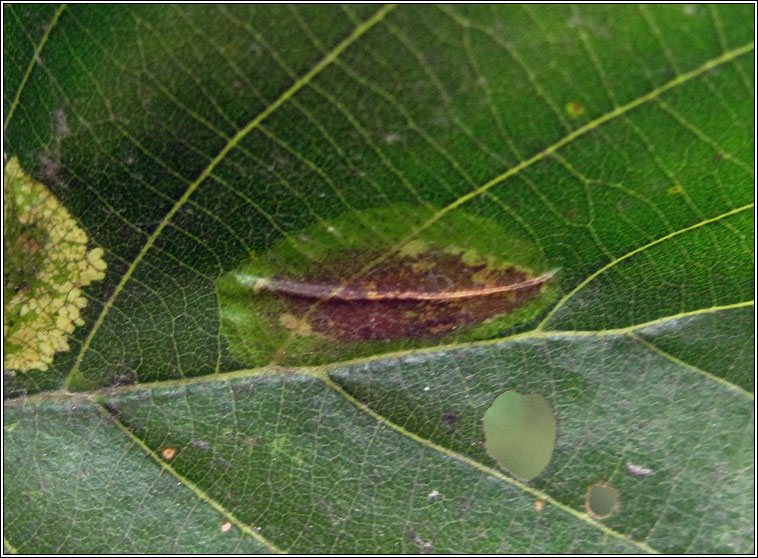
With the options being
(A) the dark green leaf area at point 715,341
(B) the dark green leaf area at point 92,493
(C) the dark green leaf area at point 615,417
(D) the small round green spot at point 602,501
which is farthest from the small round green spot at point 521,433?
(B) the dark green leaf area at point 92,493

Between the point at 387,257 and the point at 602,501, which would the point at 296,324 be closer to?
the point at 387,257

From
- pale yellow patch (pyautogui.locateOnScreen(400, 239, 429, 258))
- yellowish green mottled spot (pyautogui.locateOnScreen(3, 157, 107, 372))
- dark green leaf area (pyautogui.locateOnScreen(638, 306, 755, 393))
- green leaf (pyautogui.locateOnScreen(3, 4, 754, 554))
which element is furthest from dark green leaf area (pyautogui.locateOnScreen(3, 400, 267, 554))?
dark green leaf area (pyautogui.locateOnScreen(638, 306, 755, 393))

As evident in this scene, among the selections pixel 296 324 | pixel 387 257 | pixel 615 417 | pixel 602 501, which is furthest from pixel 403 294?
pixel 602 501

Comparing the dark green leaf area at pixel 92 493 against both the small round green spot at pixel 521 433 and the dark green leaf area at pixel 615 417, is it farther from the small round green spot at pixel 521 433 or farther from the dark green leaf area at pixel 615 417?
the small round green spot at pixel 521 433

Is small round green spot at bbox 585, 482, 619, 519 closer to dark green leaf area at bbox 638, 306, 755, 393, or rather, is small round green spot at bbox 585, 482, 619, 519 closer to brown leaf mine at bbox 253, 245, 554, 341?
dark green leaf area at bbox 638, 306, 755, 393

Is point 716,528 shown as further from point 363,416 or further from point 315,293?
point 315,293

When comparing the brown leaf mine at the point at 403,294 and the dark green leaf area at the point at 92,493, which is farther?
the dark green leaf area at the point at 92,493
